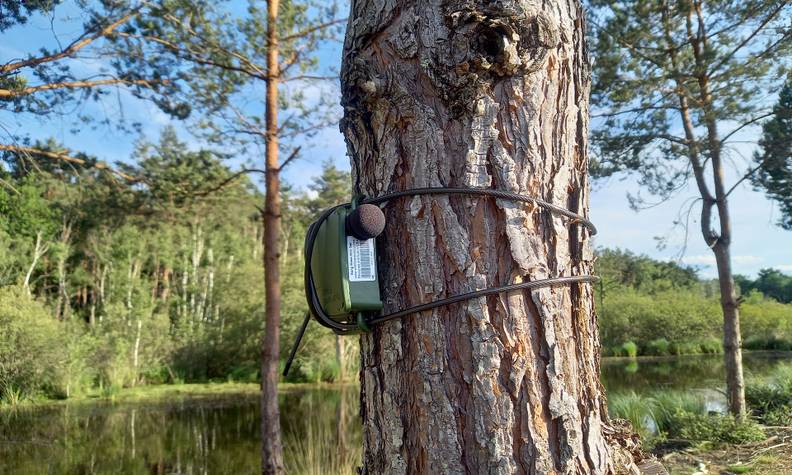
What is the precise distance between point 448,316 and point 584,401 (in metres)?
0.26

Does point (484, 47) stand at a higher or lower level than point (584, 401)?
higher

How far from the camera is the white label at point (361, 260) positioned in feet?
2.98

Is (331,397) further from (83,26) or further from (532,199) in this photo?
(532,199)

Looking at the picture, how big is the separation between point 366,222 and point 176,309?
79.8ft

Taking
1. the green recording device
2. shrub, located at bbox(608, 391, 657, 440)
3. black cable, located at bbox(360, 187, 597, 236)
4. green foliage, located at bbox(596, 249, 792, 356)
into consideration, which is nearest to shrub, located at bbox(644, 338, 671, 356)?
green foliage, located at bbox(596, 249, 792, 356)

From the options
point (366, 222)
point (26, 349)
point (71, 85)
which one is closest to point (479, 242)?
point (366, 222)

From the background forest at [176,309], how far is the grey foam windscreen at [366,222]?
11705 mm

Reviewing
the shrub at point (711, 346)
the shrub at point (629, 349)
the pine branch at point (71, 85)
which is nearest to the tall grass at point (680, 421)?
the pine branch at point (71, 85)

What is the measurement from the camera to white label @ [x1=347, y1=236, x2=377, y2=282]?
91 centimetres

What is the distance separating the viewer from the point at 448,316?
2.85 ft

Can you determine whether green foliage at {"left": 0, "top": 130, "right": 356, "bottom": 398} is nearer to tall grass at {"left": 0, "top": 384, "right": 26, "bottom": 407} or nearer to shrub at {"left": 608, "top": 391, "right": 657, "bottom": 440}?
tall grass at {"left": 0, "top": 384, "right": 26, "bottom": 407}

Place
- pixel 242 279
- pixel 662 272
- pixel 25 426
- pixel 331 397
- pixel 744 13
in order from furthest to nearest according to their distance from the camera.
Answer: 1. pixel 242 279
2. pixel 331 397
3. pixel 25 426
4. pixel 662 272
5. pixel 744 13

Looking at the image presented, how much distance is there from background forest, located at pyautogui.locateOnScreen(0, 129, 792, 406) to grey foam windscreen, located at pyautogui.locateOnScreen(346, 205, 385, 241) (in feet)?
38.4

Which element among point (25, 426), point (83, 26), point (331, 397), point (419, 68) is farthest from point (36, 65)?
point (331, 397)
